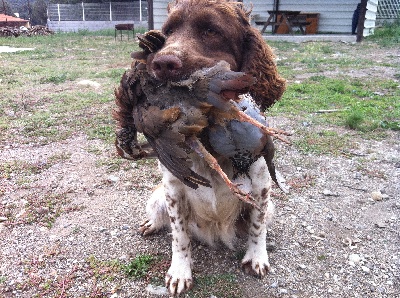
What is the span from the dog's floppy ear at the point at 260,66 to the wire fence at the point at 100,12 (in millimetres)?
24370

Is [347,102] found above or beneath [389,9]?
beneath

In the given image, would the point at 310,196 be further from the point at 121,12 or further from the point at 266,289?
the point at 121,12

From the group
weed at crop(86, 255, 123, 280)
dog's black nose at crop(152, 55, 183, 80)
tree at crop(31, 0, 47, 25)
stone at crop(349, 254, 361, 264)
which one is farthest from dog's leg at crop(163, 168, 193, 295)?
tree at crop(31, 0, 47, 25)

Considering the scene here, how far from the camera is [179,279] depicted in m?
2.35

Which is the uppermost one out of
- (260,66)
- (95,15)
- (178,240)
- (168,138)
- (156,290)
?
(260,66)

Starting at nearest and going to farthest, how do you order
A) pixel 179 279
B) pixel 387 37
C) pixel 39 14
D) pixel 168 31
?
pixel 168 31 → pixel 179 279 → pixel 387 37 → pixel 39 14

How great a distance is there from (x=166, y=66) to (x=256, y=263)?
1404 millimetres

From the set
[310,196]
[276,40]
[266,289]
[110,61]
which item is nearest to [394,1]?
[276,40]

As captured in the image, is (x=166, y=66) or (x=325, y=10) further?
(x=325, y=10)

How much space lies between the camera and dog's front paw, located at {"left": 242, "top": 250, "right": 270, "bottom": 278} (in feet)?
8.05

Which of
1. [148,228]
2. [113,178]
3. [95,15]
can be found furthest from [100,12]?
[148,228]

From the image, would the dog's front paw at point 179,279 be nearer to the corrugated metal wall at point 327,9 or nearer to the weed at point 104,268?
the weed at point 104,268

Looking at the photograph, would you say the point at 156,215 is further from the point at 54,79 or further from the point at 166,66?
the point at 54,79

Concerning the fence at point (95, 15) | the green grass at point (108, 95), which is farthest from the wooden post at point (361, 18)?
the fence at point (95, 15)
